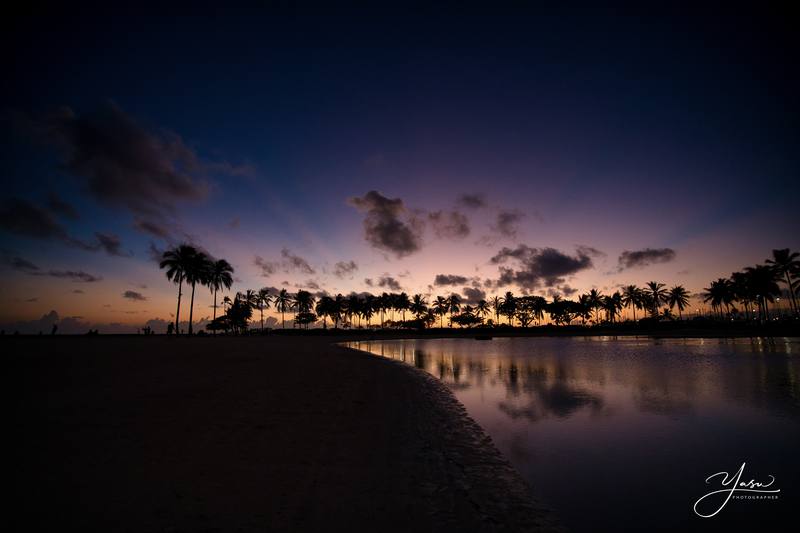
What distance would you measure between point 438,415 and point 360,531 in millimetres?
8303

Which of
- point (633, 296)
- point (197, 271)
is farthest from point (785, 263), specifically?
point (197, 271)

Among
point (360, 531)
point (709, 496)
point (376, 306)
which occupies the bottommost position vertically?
point (709, 496)

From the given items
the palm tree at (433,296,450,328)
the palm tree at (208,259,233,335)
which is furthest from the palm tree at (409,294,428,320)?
the palm tree at (208,259,233,335)

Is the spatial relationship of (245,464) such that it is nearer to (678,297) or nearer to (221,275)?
(221,275)

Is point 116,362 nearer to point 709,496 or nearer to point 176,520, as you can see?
point 176,520

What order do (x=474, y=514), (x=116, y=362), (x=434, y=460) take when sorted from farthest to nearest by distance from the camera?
(x=116, y=362) → (x=434, y=460) → (x=474, y=514)

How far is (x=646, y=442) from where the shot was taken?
10.0 m

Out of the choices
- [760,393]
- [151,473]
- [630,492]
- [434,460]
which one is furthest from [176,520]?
[760,393]

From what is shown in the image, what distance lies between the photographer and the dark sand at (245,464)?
516 cm

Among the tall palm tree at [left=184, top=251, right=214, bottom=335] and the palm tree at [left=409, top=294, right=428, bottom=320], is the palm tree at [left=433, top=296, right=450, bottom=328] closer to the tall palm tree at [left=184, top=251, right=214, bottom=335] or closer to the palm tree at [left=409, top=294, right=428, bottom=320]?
the palm tree at [left=409, top=294, right=428, bottom=320]

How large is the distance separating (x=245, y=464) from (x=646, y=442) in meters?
10.5

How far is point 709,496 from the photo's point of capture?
6.96 m

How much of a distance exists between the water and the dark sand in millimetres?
1134

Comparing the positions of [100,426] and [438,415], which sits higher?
[100,426]
